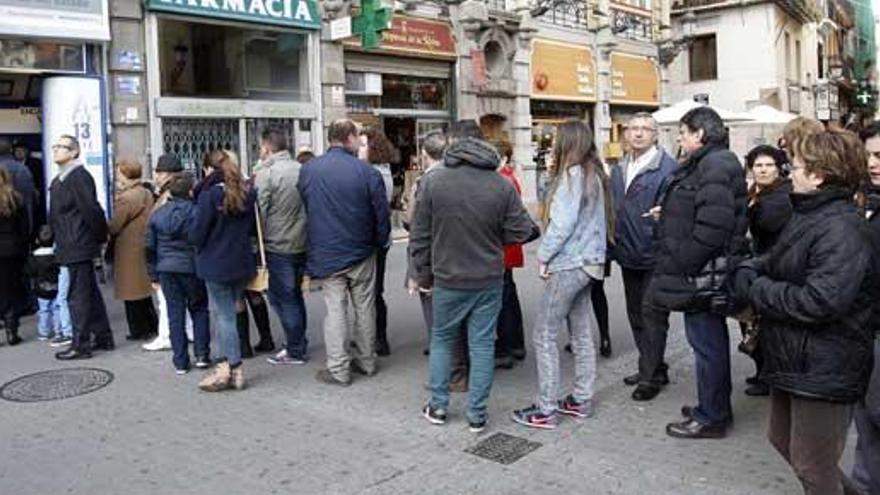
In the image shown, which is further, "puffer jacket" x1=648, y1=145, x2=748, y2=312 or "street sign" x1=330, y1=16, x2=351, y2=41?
"street sign" x1=330, y1=16, x2=351, y2=41

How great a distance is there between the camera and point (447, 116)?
57.3 ft

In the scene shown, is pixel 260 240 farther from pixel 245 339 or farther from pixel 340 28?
pixel 340 28

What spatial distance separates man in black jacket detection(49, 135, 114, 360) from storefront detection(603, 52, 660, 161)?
55.9ft

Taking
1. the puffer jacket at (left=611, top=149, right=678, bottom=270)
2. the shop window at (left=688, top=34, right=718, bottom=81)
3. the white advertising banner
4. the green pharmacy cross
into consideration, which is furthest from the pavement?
the shop window at (left=688, top=34, right=718, bottom=81)

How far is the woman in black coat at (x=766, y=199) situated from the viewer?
5000 mm

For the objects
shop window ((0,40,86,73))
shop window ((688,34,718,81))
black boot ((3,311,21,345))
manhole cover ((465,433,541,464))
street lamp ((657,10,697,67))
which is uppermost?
shop window ((688,34,718,81))

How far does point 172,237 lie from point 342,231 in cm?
138

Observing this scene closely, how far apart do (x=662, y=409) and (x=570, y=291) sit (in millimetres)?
1098

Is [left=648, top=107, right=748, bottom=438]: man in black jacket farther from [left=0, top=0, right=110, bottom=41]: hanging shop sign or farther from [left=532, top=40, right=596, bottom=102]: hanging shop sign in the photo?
[left=532, top=40, right=596, bottom=102]: hanging shop sign

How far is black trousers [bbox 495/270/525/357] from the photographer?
651 cm

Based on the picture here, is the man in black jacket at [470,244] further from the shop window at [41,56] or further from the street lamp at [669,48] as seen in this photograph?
the street lamp at [669,48]

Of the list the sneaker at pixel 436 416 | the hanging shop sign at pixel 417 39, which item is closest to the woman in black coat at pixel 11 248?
the sneaker at pixel 436 416

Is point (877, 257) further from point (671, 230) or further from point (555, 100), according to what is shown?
point (555, 100)

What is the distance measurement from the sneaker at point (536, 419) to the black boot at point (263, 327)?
2755mm
